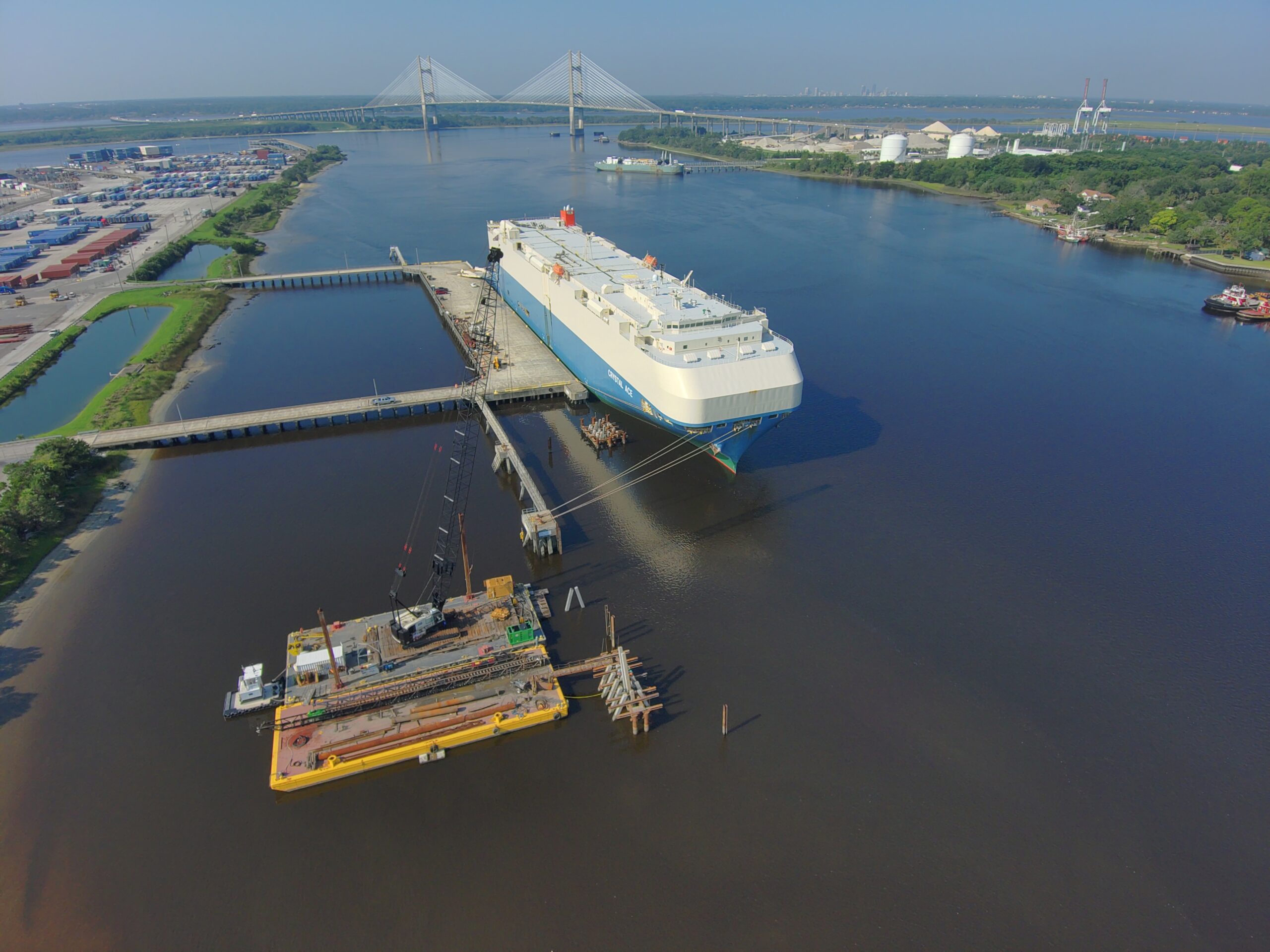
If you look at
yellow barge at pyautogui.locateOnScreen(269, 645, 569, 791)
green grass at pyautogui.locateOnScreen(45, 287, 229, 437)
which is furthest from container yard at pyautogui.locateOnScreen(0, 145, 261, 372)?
yellow barge at pyautogui.locateOnScreen(269, 645, 569, 791)

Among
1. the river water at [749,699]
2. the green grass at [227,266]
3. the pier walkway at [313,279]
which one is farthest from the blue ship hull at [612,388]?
the green grass at [227,266]

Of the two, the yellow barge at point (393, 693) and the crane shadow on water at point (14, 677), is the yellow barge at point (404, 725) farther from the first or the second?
the crane shadow on water at point (14, 677)

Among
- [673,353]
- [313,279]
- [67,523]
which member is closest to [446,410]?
[673,353]

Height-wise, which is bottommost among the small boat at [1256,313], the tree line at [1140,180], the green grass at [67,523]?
the green grass at [67,523]

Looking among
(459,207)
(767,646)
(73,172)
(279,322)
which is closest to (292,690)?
(767,646)

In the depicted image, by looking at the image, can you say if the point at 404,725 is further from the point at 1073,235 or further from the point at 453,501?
the point at 1073,235

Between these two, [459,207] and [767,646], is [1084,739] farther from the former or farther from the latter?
[459,207]
